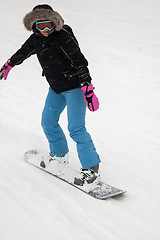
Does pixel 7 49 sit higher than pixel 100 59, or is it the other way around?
pixel 7 49

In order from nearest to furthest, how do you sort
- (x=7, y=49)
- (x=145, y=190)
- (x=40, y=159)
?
1. (x=145, y=190)
2. (x=40, y=159)
3. (x=7, y=49)

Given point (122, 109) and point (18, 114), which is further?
point (122, 109)

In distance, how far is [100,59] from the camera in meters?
8.41

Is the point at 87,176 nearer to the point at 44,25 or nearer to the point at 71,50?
the point at 71,50

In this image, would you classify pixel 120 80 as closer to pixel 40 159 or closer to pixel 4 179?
pixel 40 159

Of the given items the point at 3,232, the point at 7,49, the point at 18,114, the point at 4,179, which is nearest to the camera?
the point at 3,232

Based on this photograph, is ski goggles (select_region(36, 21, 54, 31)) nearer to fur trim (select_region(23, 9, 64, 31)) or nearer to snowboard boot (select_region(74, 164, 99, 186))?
fur trim (select_region(23, 9, 64, 31))

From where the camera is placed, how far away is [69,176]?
3.55 m

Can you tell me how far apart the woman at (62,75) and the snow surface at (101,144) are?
1.45 feet

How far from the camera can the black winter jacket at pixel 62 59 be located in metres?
3.09

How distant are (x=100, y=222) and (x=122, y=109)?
3313 mm

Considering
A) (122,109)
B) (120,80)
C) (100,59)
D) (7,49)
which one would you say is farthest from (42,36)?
(7,49)

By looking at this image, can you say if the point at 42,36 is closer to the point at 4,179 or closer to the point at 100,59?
the point at 4,179

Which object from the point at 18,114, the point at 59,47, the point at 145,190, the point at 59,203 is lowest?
the point at 145,190
